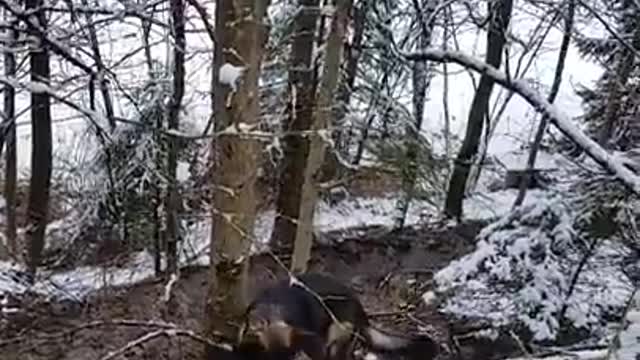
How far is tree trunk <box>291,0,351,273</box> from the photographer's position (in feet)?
25.9

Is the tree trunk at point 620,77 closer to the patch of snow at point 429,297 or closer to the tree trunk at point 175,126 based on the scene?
the patch of snow at point 429,297

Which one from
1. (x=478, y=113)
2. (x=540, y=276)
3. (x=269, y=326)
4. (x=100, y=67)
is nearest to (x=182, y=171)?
(x=100, y=67)

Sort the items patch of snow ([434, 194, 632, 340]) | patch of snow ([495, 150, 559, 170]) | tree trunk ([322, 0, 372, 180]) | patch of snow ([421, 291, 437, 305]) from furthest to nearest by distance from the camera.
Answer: patch of snow ([495, 150, 559, 170])
patch of snow ([421, 291, 437, 305])
tree trunk ([322, 0, 372, 180])
patch of snow ([434, 194, 632, 340])

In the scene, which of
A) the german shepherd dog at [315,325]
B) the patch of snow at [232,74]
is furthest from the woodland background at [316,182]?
the patch of snow at [232,74]

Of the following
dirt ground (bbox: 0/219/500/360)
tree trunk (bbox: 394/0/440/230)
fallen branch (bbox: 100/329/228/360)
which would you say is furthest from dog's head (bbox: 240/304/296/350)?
tree trunk (bbox: 394/0/440/230)

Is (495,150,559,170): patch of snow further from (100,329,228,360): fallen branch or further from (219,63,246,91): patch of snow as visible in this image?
(219,63,246,91): patch of snow

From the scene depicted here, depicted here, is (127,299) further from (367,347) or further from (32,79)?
(367,347)

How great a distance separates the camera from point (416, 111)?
14.5 m

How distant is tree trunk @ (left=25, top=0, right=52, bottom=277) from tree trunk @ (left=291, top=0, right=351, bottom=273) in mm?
4378

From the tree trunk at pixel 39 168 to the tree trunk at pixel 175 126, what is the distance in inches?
56.3

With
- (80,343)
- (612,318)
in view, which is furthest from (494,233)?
(80,343)

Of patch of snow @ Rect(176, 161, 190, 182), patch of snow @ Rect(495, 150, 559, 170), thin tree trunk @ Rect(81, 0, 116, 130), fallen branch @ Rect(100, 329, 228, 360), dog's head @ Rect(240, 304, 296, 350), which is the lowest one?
patch of snow @ Rect(495, 150, 559, 170)

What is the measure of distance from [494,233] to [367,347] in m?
3.48

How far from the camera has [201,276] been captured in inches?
465
